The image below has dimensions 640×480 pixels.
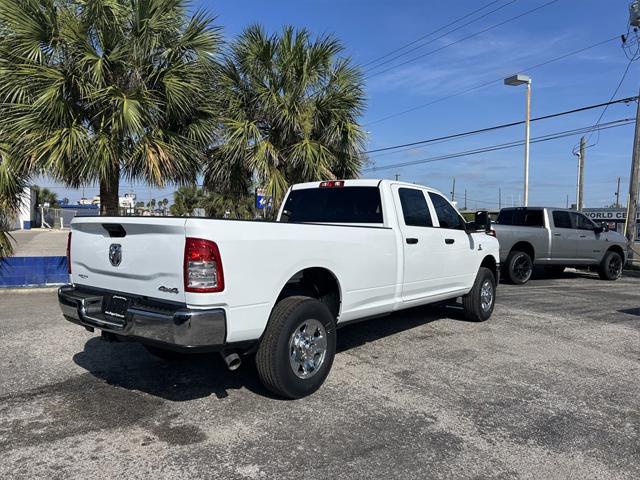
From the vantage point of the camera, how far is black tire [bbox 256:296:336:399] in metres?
4.13

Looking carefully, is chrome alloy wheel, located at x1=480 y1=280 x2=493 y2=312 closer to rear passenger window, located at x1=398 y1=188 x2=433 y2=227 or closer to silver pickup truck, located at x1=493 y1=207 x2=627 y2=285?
rear passenger window, located at x1=398 y1=188 x2=433 y2=227

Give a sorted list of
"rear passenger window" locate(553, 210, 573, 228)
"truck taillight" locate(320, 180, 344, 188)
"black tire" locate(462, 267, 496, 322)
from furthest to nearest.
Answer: "rear passenger window" locate(553, 210, 573, 228)
"black tire" locate(462, 267, 496, 322)
"truck taillight" locate(320, 180, 344, 188)

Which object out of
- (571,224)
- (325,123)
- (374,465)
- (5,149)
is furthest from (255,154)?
(374,465)

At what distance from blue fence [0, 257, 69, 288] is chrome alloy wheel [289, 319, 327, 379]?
761 centimetres

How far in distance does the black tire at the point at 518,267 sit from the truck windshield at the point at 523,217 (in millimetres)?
935

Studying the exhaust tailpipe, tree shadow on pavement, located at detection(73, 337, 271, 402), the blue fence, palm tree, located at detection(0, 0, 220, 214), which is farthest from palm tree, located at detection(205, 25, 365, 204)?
the exhaust tailpipe

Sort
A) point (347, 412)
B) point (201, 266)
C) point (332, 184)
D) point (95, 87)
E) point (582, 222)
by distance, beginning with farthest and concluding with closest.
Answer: point (582, 222) < point (95, 87) < point (332, 184) < point (347, 412) < point (201, 266)

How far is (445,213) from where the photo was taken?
22.8 ft

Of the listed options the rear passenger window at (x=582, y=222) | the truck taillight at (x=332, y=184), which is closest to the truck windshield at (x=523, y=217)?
the rear passenger window at (x=582, y=222)

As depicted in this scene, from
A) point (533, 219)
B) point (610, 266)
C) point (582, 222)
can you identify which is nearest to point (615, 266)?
point (610, 266)

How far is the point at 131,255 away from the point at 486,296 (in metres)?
5.56

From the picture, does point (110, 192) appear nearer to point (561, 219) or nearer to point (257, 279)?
point (257, 279)

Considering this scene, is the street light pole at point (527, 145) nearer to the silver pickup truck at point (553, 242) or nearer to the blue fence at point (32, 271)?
the silver pickup truck at point (553, 242)

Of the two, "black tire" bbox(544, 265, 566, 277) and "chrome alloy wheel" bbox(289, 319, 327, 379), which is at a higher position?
"chrome alloy wheel" bbox(289, 319, 327, 379)
